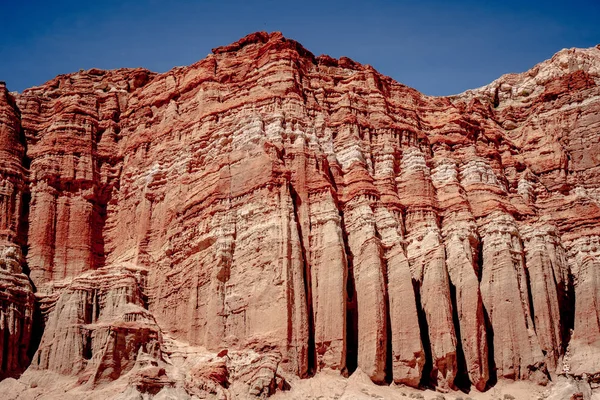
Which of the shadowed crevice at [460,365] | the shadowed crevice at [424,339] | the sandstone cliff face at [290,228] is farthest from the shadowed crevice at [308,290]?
the shadowed crevice at [460,365]

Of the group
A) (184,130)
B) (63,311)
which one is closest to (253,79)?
(184,130)

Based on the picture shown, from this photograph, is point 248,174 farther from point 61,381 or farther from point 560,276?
point 560,276

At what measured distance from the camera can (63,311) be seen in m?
52.1

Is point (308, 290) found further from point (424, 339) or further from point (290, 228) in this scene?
point (424, 339)

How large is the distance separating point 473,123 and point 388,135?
405 inches

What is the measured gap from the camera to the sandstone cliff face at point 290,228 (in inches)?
1903

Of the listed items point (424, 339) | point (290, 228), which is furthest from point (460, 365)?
point (290, 228)

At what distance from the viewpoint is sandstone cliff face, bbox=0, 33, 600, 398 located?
48.3m

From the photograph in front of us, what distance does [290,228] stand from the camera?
50.5 meters

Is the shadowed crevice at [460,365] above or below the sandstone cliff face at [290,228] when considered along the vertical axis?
below

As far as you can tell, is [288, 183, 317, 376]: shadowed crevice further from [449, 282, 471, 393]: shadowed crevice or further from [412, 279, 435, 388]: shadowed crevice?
[449, 282, 471, 393]: shadowed crevice

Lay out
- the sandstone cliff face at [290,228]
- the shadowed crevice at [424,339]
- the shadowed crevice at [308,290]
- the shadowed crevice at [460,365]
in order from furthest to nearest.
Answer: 1. the shadowed crevice at [460,365]
2. the shadowed crevice at [424,339]
3. the sandstone cliff face at [290,228]
4. the shadowed crevice at [308,290]

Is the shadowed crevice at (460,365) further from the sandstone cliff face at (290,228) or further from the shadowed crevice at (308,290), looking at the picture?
the shadowed crevice at (308,290)

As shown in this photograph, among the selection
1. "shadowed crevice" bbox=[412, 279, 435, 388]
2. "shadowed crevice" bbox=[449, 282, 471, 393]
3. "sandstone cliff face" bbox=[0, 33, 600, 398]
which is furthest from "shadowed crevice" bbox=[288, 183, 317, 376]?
"shadowed crevice" bbox=[449, 282, 471, 393]
